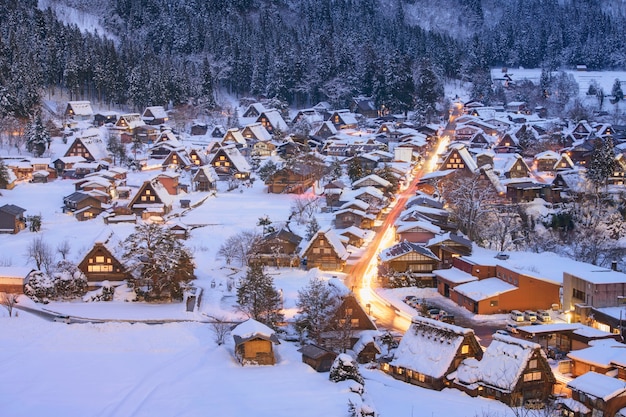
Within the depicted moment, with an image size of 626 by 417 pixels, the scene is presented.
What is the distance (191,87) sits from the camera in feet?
188

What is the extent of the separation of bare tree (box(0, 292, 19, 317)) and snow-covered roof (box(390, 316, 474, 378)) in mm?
Answer: 11623

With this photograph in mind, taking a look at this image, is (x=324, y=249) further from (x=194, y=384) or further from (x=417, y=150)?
(x=417, y=150)

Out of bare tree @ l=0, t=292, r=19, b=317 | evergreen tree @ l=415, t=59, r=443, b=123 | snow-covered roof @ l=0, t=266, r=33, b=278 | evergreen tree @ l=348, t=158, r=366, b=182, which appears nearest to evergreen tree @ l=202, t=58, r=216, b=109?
evergreen tree @ l=415, t=59, r=443, b=123

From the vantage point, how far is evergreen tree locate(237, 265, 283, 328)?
20.8 meters

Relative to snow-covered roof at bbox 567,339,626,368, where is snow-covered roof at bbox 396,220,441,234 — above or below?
above

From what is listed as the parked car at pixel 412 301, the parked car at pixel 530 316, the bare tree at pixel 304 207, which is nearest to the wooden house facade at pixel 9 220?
the bare tree at pixel 304 207

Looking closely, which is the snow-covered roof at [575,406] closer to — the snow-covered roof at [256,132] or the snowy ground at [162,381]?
the snowy ground at [162,381]

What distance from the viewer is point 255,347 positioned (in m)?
18.3

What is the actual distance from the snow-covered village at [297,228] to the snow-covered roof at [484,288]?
0.10 meters

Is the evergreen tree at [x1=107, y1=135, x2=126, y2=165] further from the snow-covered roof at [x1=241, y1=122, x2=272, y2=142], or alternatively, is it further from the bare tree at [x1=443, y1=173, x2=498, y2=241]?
the bare tree at [x1=443, y1=173, x2=498, y2=241]

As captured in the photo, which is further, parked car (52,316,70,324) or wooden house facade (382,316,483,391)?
parked car (52,316,70,324)

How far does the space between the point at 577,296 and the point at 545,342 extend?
2952mm

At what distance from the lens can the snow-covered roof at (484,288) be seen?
23141 mm

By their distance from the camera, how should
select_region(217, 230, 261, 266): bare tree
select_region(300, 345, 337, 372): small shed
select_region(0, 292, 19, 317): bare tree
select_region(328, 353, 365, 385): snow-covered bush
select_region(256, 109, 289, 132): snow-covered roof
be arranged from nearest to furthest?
select_region(328, 353, 365, 385): snow-covered bush, select_region(300, 345, 337, 372): small shed, select_region(0, 292, 19, 317): bare tree, select_region(217, 230, 261, 266): bare tree, select_region(256, 109, 289, 132): snow-covered roof
